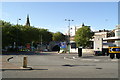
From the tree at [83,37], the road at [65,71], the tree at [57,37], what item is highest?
the tree at [57,37]

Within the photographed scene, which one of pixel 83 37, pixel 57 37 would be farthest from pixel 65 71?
pixel 57 37

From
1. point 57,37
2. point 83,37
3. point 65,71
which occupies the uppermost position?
point 57,37

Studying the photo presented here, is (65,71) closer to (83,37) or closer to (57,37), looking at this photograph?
(83,37)

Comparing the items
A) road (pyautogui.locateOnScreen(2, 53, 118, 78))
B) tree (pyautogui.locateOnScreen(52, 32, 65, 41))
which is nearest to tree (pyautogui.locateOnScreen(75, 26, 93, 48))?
road (pyautogui.locateOnScreen(2, 53, 118, 78))

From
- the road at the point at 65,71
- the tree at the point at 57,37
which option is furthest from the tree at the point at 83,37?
the tree at the point at 57,37

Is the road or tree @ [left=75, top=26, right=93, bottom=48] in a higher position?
tree @ [left=75, top=26, right=93, bottom=48]

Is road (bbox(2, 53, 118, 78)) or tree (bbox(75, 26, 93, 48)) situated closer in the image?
road (bbox(2, 53, 118, 78))

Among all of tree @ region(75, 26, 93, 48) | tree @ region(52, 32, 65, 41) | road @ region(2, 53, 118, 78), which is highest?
tree @ region(52, 32, 65, 41)

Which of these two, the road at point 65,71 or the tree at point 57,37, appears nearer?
the road at point 65,71

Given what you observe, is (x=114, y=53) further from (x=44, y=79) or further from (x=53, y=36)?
(x=53, y=36)

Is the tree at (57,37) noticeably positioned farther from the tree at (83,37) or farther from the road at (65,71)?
the road at (65,71)

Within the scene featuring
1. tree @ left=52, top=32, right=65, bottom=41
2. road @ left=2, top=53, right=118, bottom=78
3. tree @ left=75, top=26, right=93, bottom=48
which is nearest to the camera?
road @ left=2, top=53, right=118, bottom=78

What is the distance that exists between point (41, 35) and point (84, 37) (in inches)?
1711

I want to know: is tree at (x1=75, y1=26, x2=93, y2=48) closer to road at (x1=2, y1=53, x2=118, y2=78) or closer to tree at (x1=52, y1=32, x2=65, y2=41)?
road at (x1=2, y1=53, x2=118, y2=78)
